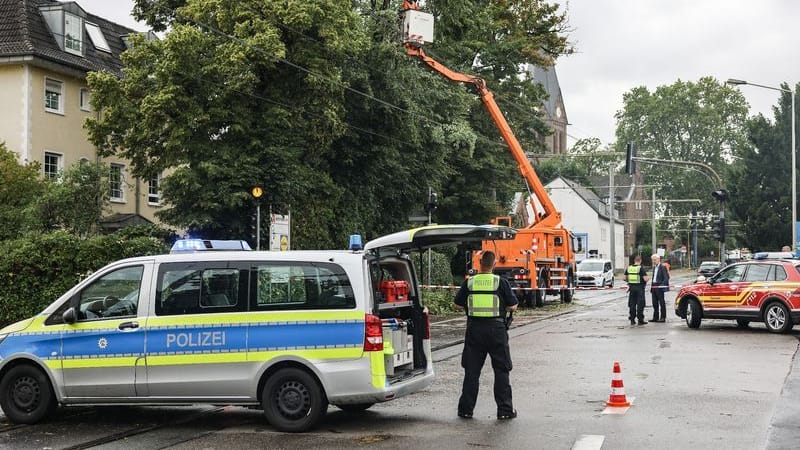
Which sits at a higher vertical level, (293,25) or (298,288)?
(293,25)

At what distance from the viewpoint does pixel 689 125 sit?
105 metres

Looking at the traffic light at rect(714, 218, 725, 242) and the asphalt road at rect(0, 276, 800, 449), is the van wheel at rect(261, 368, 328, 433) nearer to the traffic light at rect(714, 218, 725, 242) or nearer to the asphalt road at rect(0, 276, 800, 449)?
the asphalt road at rect(0, 276, 800, 449)

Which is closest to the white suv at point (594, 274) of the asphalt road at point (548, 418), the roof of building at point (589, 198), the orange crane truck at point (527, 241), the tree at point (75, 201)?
the orange crane truck at point (527, 241)

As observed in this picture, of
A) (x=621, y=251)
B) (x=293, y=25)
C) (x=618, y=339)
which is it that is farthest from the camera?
(x=621, y=251)

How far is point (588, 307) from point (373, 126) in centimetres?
967

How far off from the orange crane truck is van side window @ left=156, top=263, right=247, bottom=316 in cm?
1975

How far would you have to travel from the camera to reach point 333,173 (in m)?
30.5

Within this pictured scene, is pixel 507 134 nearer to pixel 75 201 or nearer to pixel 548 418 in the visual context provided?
pixel 75 201

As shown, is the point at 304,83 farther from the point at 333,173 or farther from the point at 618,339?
the point at 618,339

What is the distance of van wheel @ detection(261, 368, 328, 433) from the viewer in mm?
9336

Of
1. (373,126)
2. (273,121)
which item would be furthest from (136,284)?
(373,126)

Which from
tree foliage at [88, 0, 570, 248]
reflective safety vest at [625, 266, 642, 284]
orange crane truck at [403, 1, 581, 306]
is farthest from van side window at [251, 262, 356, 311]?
orange crane truck at [403, 1, 581, 306]

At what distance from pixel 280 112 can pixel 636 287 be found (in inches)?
400

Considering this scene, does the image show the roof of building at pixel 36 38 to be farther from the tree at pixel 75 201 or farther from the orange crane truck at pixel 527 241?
the orange crane truck at pixel 527 241
